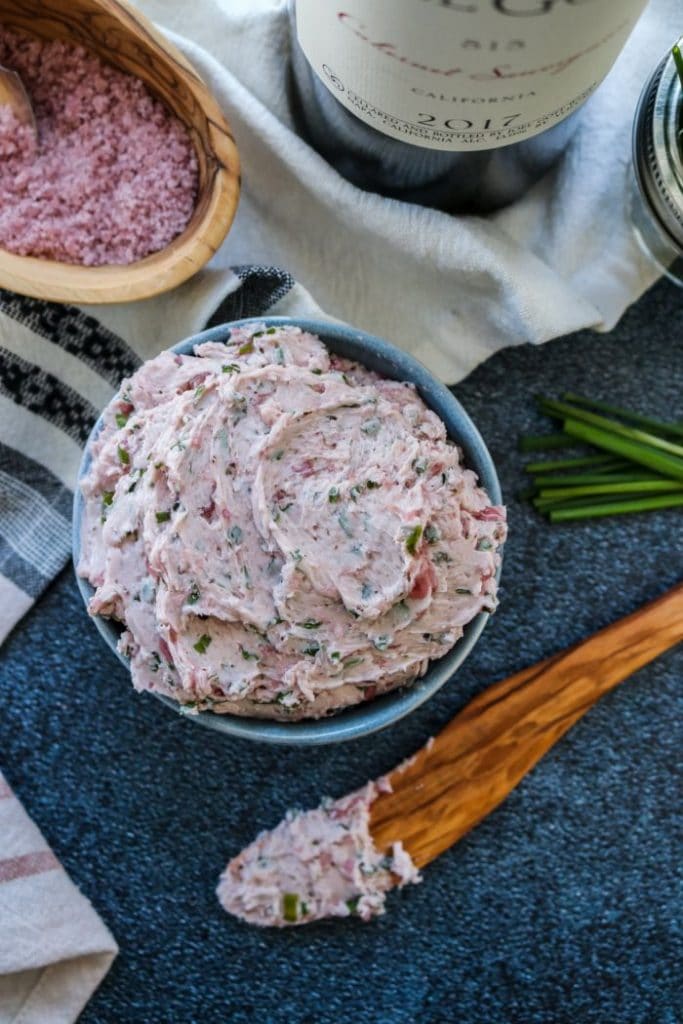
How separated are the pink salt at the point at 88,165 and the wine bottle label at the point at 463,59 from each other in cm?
25

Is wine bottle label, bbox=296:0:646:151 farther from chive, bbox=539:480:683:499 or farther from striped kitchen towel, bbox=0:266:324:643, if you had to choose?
chive, bbox=539:480:683:499

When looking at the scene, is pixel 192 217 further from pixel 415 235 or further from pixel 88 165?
pixel 415 235

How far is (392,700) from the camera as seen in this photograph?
0.87m

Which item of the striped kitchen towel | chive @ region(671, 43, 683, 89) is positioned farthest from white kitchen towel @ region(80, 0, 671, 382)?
chive @ region(671, 43, 683, 89)

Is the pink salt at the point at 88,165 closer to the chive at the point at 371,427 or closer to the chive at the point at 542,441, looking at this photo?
the chive at the point at 371,427

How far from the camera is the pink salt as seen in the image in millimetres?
944

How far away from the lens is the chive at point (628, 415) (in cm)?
108

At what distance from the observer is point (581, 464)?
3.59 feet

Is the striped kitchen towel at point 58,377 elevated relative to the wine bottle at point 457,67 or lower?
lower

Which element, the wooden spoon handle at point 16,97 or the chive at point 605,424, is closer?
the wooden spoon handle at point 16,97

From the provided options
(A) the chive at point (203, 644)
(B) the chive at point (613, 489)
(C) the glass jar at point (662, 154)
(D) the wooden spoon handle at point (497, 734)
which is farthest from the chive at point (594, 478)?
(A) the chive at point (203, 644)

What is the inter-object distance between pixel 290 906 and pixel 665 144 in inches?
32.1

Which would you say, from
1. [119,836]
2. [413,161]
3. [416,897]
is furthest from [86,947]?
[413,161]

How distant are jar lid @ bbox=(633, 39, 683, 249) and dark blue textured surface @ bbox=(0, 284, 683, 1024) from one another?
0.16 meters
